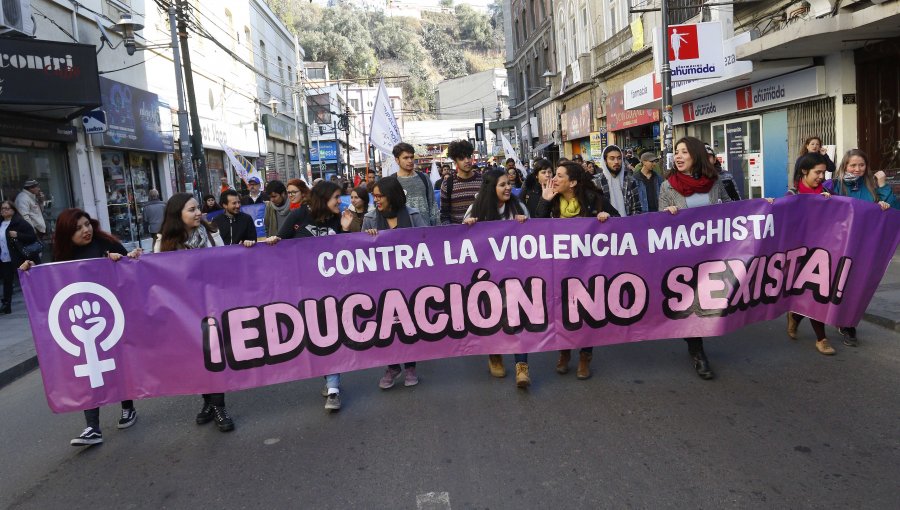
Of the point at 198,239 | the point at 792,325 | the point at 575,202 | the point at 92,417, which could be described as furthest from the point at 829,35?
the point at 92,417

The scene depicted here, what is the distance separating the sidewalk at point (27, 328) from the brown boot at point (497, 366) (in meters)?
3.77

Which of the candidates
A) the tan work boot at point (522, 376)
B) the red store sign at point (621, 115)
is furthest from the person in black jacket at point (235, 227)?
the red store sign at point (621, 115)

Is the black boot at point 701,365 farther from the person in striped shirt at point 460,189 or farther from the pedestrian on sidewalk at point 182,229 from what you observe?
the pedestrian on sidewalk at point 182,229

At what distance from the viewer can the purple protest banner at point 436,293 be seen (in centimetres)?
479

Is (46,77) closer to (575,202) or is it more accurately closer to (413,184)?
(413,184)

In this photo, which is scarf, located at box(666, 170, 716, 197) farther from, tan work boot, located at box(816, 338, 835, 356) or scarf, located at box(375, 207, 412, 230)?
scarf, located at box(375, 207, 412, 230)

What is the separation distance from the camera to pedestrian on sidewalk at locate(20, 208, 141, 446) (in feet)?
15.7

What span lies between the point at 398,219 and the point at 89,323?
2.37 metres

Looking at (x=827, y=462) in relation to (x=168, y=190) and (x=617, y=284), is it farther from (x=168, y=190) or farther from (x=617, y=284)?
(x=168, y=190)

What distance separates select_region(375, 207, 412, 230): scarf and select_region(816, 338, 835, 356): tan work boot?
11.8 ft

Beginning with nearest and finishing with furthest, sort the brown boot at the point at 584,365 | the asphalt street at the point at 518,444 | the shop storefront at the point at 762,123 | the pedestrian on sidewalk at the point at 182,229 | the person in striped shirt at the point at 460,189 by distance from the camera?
1. the asphalt street at the point at 518,444
2. the pedestrian on sidewalk at the point at 182,229
3. the brown boot at the point at 584,365
4. the person in striped shirt at the point at 460,189
5. the shop storefront at the point at 762,123

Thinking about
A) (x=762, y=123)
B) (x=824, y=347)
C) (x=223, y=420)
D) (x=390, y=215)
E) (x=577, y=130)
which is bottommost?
(x=824, y=347)

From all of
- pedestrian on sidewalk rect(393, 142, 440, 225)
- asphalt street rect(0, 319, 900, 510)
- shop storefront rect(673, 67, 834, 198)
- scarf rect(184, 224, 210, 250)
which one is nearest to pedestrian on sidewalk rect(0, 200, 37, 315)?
asphalt street rect(0, 319, 900, 510)

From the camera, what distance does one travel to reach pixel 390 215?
5664mm
